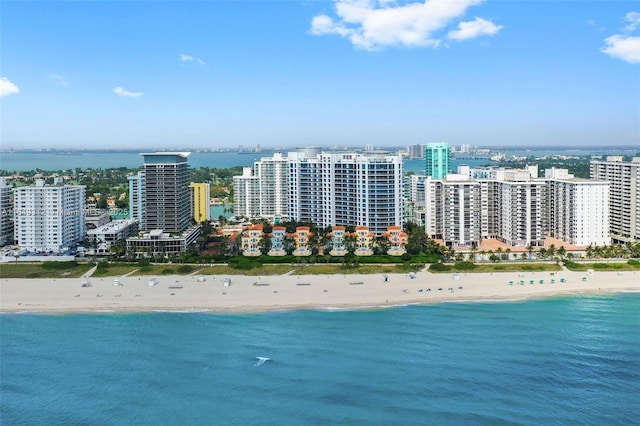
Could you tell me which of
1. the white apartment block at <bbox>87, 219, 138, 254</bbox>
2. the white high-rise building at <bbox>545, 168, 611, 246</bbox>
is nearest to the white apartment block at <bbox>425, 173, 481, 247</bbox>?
the white high-rise building at <bbox>545, 168, 611, 246</bbox>

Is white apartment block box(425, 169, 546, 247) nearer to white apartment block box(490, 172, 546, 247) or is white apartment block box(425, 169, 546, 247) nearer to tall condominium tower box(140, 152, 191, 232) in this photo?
white apartment block box(490, 172, 546, 247)

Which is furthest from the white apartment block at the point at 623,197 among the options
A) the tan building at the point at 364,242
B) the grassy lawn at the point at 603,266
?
the tan building at the point at 364,242

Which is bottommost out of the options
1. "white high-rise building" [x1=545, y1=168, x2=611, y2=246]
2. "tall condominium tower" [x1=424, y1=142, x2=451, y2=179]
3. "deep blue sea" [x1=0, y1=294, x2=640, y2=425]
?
"deep blue sea" [x1=0, y1=294, x2=640, y2=425]

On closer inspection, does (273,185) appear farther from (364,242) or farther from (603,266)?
(603,266)

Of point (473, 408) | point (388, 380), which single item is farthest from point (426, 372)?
point (473, 408)

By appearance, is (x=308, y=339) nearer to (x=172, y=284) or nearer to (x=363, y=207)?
(x=172, y=284)
